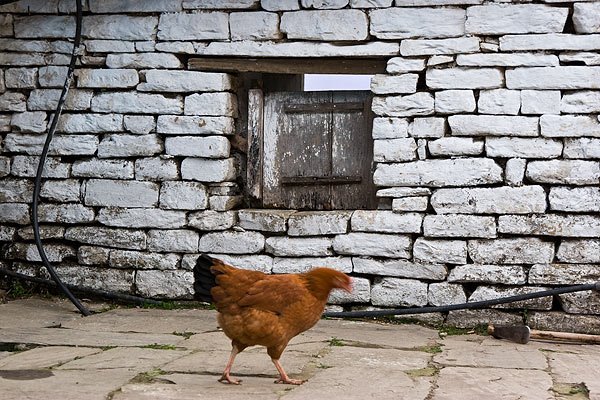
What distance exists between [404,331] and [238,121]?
211 centimetres

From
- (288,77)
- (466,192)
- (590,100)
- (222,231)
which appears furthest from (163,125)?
(590,100)

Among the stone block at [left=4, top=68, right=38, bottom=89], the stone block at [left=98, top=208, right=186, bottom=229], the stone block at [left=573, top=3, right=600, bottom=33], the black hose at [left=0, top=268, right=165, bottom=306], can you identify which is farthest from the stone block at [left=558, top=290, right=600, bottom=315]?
the stone block at [left=4, top=68, right=38, bottom=89]

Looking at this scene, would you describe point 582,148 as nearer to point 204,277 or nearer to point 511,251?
point 511,251

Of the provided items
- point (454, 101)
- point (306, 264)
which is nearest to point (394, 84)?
point (454, 101)

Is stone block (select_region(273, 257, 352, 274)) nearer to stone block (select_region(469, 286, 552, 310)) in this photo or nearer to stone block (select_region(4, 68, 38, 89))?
stone block (select_region(469, 286, 552, 310))

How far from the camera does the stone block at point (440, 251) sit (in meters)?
6.62

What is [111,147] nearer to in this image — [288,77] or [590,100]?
[288,77]

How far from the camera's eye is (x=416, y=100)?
6672mm

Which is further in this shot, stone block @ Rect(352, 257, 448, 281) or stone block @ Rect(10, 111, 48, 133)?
stone block @ Rect(10, 111, 48, 133)

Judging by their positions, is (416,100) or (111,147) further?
(111,147)

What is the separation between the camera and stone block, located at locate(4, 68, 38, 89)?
7.30 m

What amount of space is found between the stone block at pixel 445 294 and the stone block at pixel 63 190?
278cm

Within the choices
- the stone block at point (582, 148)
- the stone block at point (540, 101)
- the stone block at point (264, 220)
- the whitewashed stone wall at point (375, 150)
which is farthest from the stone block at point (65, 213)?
the stone block at point (582, 148)

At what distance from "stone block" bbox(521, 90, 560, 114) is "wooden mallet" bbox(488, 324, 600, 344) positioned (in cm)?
149
